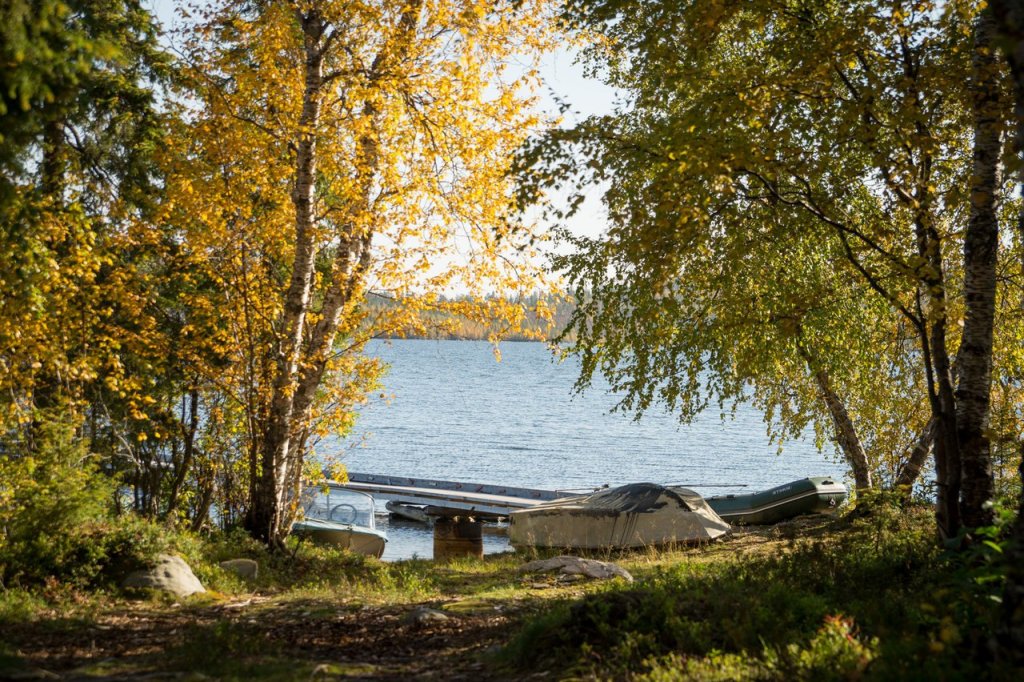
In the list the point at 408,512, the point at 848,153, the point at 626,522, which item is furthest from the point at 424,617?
the point at 408,512

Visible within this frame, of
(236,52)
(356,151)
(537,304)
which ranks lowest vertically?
(537,304)

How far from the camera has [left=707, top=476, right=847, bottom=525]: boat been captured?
2302 centimetres

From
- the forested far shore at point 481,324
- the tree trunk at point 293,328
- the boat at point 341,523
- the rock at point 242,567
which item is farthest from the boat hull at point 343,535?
the rock at point 242,567

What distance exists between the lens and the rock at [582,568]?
1104cm

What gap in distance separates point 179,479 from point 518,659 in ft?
36.6

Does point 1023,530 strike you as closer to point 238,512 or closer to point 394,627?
point 394,627

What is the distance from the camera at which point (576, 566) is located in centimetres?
1172

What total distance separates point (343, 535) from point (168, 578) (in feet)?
34.7

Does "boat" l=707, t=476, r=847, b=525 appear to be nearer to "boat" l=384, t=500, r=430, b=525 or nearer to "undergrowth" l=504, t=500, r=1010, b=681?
"boat" l=384, t=500, r=430, b=525

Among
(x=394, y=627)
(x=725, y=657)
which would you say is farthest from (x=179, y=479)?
(x=725, y=657)

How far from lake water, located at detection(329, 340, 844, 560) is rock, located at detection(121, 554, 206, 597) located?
12332 mm

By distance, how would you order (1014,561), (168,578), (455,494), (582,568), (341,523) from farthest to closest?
(455,494)
(341,523)
(582,568)
(168,578)
(1014,561)

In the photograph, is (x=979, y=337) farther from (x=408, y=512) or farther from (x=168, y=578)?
(x=408, y=512)

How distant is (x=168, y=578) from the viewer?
380 inches
